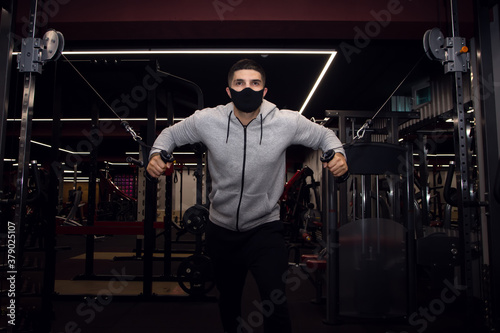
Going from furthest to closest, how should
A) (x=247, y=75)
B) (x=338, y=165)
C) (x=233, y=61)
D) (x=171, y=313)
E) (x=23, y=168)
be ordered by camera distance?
(x=233, y=61) → (x=171, y=313) → (x=23, y=168) → (x=247, y=75) → (x=338, y=165)

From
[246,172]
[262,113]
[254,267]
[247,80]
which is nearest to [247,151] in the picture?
[246,172]

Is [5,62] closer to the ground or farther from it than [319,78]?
closer to the ground

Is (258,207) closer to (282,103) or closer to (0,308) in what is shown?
(0,308)

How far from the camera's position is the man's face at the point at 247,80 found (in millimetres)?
1645

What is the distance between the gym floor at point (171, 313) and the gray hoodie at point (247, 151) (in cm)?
140

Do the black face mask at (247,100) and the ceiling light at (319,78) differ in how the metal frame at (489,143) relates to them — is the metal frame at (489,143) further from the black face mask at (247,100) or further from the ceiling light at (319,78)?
the ceiling light at (319,78)

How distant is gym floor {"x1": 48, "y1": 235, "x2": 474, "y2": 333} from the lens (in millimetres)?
2680

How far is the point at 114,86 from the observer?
675 cm

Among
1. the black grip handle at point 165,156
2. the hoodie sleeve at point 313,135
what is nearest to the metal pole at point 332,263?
the hoodie sleeve at point 313,135

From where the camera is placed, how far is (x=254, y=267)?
5.19 ft

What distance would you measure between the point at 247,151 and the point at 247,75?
360mm

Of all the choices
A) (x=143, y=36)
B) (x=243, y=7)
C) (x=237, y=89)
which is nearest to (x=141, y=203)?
(x=143, y=36)

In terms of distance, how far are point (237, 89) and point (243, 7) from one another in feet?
7.02

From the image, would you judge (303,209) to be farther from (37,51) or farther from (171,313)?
(37,51)
